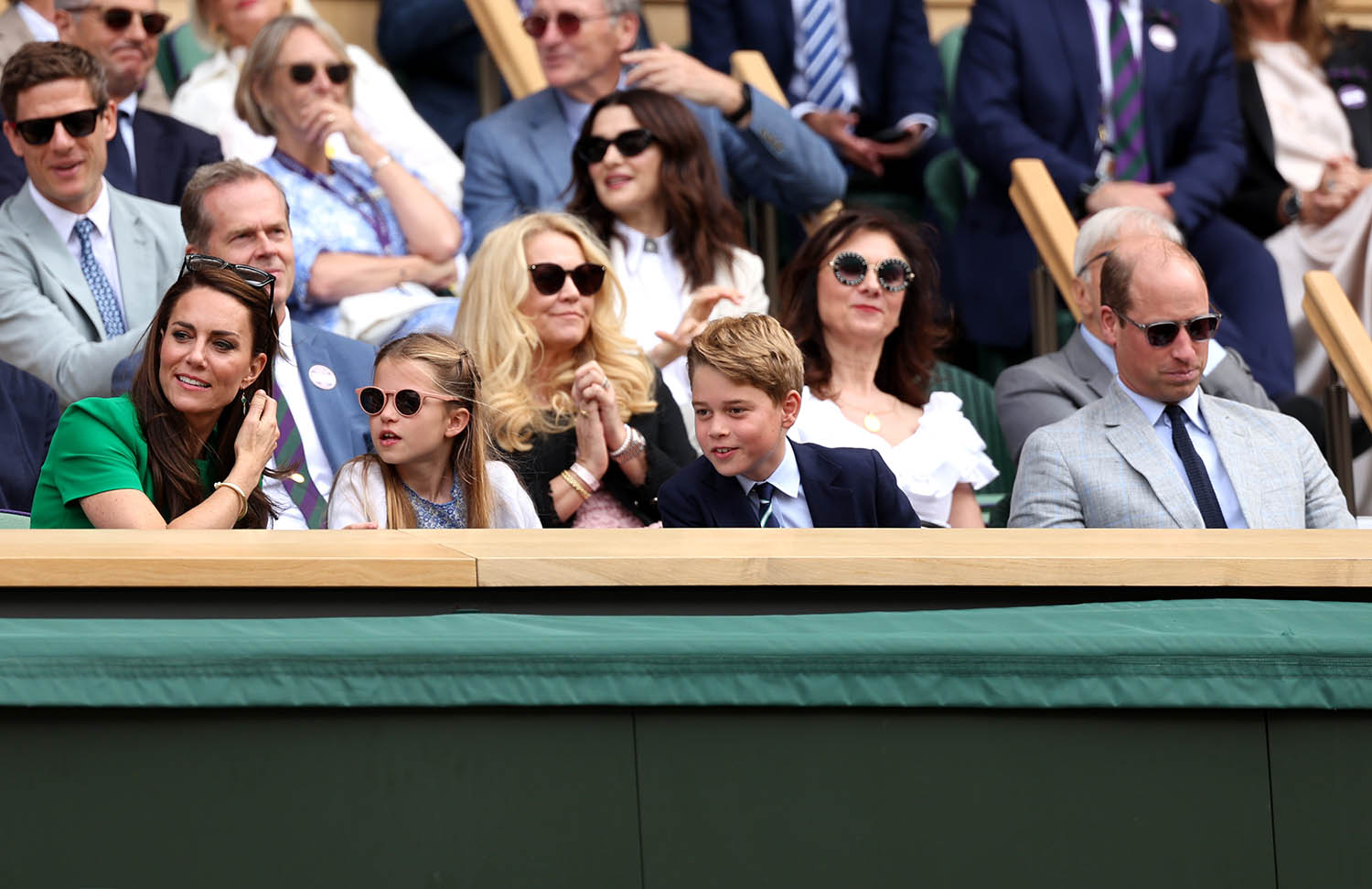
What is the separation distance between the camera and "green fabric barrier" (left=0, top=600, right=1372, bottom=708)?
5.65 ft

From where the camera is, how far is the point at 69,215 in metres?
3.69

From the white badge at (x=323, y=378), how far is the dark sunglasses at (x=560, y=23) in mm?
1540

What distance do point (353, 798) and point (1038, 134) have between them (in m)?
3.61

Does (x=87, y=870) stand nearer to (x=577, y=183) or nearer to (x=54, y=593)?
(x=54, y=593)

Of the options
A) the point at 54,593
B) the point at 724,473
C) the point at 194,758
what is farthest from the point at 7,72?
the point at 194,758

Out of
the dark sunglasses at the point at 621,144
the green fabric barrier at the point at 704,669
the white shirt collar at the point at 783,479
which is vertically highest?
the dark sunglasses at the point at 621,144

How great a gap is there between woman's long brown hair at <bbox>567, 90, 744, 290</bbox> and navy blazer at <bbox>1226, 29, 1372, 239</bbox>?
1.86m

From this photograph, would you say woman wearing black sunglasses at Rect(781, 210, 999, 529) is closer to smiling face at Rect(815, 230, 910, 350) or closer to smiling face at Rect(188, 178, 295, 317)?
smiling face at Rect(815, 230, 910, 350)

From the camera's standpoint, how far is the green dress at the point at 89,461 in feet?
8.05

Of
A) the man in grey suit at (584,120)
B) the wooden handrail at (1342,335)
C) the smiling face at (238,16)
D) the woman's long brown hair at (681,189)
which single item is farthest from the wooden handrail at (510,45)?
the wooden handrail at (1342,335)

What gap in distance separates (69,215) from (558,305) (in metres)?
1.12

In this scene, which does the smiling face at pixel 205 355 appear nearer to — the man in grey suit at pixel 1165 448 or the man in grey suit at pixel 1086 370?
the man in grey suit at pixel 1165 448

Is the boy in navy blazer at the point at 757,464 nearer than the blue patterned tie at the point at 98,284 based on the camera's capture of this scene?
Yes

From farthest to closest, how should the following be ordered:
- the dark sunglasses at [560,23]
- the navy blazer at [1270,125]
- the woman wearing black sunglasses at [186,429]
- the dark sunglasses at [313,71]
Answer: the navy blazer at [1270,125], the dark sunglasses at [560,23], the dark sunglasses at [313,71], the woman wearing black sunglasses at [186,429]
